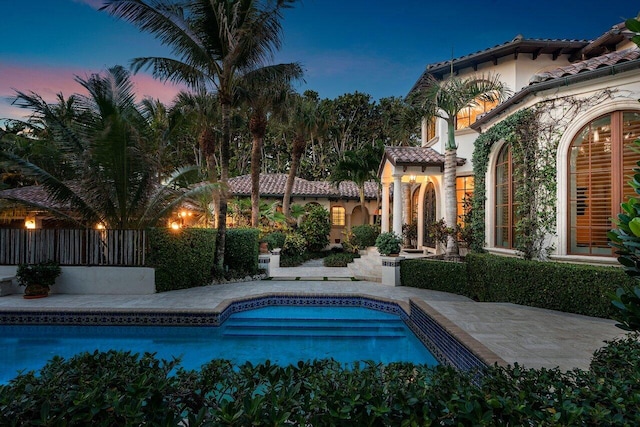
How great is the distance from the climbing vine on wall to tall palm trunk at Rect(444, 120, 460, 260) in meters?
2.55

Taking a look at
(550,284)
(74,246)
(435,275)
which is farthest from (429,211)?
(74,246)

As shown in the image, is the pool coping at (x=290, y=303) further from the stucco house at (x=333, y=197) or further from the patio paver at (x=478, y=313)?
the stucco house at (x=333, y=197)

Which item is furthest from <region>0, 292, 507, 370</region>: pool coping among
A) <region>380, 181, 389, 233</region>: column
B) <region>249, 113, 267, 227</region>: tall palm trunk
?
<region>249, 113, 267, 227</region>: tall palm trunk

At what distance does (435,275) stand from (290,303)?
503 cm

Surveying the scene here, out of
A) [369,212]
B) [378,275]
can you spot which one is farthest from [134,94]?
[369,212]

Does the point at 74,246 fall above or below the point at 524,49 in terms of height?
below

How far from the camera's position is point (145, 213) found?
11.7 m

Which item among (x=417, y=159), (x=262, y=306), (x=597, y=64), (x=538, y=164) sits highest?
(x=597, y=64)

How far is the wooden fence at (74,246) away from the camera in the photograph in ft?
37.7

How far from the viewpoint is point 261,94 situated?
15172mm

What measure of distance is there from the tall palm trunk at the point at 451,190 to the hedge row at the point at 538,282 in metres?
1.63

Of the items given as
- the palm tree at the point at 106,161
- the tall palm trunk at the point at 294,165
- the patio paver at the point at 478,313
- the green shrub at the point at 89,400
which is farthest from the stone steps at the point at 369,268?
the green shrub at the point at 89,400

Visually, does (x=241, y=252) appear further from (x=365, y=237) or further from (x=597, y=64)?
(x=597, y=64)

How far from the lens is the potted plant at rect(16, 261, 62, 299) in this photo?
34.3 ft
